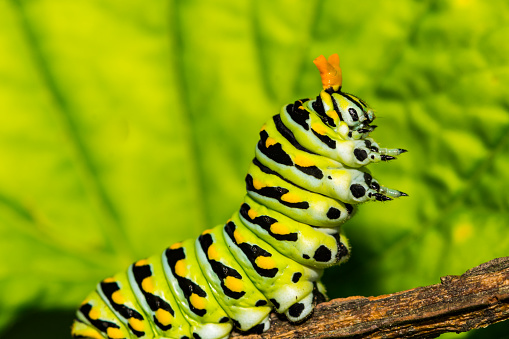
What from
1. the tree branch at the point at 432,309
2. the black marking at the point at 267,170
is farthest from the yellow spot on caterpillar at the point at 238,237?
the tree branch at the point at 432,309

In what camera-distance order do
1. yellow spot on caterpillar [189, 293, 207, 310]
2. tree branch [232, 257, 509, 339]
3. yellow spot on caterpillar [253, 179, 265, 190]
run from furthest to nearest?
yellow spot on caterpillar [189, 293, 207, 310]
yellow spot on caterpillar [253, 179, 265, 190]
tree branch [232, 257, 509, 339]

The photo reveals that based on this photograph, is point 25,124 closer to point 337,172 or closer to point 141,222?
point 141,222

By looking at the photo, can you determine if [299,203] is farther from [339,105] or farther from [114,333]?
[114,333]

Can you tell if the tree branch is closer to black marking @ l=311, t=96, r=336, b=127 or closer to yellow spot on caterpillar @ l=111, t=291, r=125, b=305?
black marking @ l=311, t=96, r=336, b=127

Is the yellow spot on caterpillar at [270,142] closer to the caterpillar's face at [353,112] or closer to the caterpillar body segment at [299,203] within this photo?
the caterpillar body segment at [299,203]

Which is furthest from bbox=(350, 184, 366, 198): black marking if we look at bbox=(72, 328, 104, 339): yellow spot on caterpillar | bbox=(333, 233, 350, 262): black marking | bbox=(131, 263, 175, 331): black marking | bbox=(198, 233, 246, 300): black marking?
bbox=(72, 328, 104, 339): yellow spot on caterpillar
